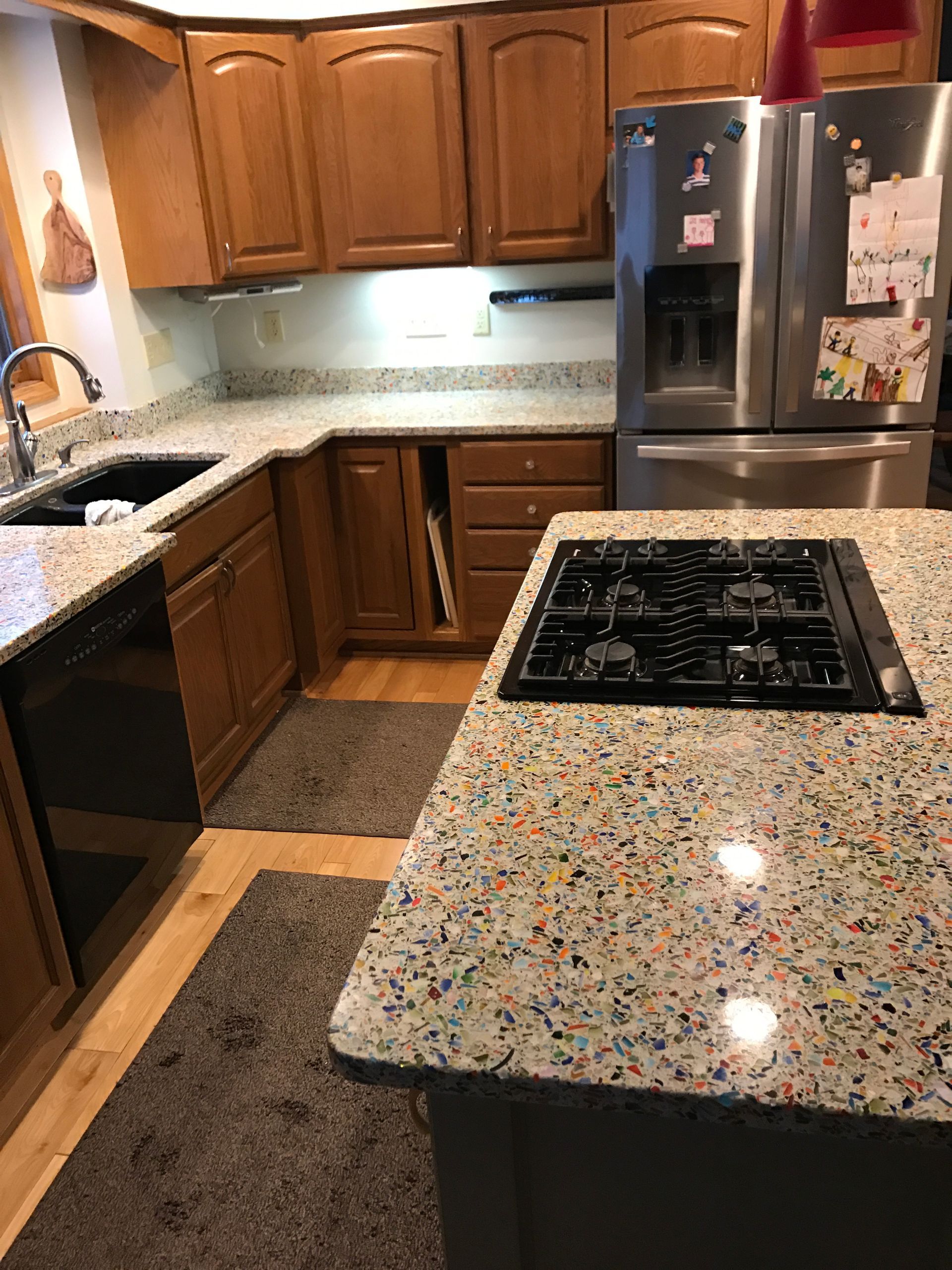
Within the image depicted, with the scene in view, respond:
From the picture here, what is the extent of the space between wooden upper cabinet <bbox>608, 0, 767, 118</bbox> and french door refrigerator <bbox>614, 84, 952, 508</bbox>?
34 cm

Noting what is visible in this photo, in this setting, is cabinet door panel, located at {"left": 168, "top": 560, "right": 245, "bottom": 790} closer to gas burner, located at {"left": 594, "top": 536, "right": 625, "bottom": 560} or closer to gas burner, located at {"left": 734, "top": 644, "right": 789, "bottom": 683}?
gas burner, located at {"left": 594, "top": 536, "right": 625, "bottom": 560}

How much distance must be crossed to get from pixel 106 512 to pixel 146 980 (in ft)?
3.79

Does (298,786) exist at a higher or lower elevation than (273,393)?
lower

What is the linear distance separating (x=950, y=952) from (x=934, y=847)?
0.49ft

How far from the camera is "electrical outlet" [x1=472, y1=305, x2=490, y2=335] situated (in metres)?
3.69

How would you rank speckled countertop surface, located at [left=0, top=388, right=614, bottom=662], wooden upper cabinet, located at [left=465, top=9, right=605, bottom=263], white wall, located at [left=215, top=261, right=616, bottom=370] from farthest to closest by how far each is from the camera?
white wall, located at [left=215, top=261, right=616, bottom=370], wooden upper cabinet, located at [left=465, top=9, right=605, bottom=263], speckled countertop surface, located at [left=0, top=388, right=614, bottom=662]

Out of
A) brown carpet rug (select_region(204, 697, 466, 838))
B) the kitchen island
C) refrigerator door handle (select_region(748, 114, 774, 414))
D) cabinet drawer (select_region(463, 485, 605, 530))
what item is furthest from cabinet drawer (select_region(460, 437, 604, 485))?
the kitchen island

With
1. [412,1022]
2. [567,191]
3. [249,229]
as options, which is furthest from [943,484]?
[412,1022]

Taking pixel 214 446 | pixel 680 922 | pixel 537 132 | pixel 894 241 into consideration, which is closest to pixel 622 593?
pixel 680 922

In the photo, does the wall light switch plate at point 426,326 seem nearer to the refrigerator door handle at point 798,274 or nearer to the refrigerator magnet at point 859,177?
the refrigerator door handle at point 798,274

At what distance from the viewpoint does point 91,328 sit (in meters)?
3.22

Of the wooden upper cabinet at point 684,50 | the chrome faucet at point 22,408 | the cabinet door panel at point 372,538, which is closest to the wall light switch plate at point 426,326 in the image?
the cabinet door panel at point 372,538

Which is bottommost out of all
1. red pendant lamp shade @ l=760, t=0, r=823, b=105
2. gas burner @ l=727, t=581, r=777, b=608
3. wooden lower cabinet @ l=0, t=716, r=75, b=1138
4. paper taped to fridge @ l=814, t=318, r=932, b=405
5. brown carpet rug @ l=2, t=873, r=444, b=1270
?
brown carpet rug @ l=2, t=873, r=444, b=1270

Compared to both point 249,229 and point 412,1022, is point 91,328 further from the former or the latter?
point 412,1022
